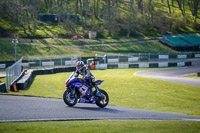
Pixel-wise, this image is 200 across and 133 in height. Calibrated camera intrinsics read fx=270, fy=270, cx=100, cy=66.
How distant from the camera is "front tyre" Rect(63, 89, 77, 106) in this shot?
11453 mm

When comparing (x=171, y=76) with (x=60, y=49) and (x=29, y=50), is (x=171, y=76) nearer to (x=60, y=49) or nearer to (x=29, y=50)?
(x=60, y=49)

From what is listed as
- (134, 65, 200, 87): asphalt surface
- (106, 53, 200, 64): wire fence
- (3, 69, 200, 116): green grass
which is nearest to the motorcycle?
(3, 69, 200, 116): green grass

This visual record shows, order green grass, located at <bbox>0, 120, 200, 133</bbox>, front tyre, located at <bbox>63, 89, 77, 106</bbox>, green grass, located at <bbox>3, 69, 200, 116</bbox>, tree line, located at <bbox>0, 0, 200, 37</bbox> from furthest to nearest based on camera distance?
tree line, located at <bbox>0, 0, 200, 37</bbox> → green grass, located at <bbox>3, 69, 200, 116</bbox> → front tyre, located at <bbox>63, 89, 77, 106</bbox> → green grass, located at <bbox>0, 120, 200, 133</bbox>

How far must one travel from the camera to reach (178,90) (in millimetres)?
20219

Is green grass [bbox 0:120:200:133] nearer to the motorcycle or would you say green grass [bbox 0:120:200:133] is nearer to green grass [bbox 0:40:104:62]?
the motorcycle

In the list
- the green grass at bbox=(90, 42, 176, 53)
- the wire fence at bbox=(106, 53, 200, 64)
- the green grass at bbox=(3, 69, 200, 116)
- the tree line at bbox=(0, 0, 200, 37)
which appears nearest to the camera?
the green grass at bbox=(3, 69, 200, 116)

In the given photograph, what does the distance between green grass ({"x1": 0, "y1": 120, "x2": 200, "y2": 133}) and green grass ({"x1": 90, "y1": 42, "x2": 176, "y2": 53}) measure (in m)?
48.3

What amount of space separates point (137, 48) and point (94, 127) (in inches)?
2147

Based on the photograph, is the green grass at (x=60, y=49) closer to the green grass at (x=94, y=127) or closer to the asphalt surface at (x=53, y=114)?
the asphalt surface at (x=53, y=114)

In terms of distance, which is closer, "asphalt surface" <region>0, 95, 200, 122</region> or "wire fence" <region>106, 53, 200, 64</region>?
"asphalt surface" <region>0, 95, 200, 122</region>

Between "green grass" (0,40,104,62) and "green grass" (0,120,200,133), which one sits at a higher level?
"green grass" (0,40,104,62)

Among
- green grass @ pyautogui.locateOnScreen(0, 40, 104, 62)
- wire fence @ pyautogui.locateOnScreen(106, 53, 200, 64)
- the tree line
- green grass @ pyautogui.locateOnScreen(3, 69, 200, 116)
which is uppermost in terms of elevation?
the tree line

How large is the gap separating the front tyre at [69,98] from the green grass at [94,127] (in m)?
2.92

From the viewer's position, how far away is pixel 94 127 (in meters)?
7.91
